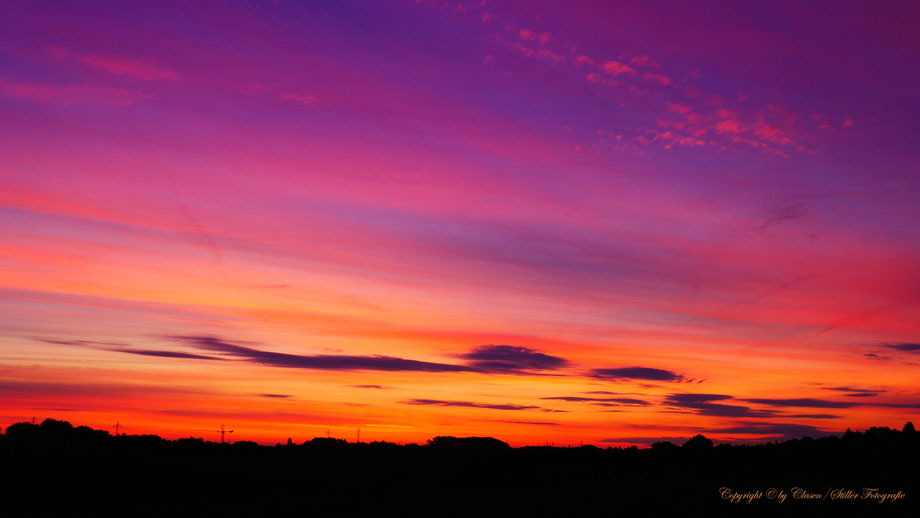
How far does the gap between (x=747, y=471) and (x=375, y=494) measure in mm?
35264

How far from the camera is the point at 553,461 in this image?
3580 inches

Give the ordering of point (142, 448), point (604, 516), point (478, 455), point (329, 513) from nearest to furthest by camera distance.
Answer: point (604, 516) → point (329, 513) → point (478, 455) → point (142, 448)

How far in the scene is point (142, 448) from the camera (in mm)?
94125

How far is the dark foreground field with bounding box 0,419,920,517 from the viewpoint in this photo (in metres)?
45.1

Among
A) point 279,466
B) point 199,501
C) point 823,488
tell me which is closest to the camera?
point 823,488

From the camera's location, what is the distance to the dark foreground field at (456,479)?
148ft

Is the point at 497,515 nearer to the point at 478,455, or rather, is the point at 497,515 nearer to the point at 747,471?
the point at 747,471

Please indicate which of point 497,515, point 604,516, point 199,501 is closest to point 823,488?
point 604,516

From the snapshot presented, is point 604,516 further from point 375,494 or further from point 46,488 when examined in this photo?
point 46,488

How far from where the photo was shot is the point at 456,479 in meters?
69.9

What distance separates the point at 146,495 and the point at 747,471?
171ft

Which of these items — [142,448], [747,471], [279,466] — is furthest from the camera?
[142,448]


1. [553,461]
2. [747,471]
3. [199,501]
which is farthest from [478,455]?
[199,501]

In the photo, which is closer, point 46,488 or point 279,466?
point 46,488
